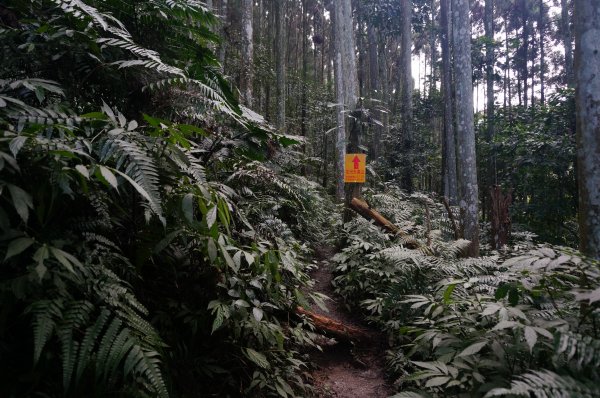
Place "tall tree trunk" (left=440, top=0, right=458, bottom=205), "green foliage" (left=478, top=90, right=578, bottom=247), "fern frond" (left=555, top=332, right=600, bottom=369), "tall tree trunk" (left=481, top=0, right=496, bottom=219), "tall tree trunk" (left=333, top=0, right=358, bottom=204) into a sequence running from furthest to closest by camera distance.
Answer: "tall tree trunk" (left=481, top=0, right=496, bottom=219) → "tall tree trunk" (left=440, top=0, right=458, bottom=205) → "tall tree trunk" (left=333, top=0, right=358, bottom=204) → "green foliage" (left=478, top=90, right=578, bottom=247) → "fern frond" (left=555, top=332, right=600, bottom=369)

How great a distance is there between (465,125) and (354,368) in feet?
19.6

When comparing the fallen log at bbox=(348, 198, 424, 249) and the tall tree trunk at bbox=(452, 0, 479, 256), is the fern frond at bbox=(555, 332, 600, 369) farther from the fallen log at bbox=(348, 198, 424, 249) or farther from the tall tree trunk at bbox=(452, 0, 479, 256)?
the tall tree trunk at bbox=(452, 0, 479, 256)

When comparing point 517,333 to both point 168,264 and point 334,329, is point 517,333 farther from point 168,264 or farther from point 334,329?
point 334,329

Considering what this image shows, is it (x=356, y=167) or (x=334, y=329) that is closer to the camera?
(x=334, y=329)

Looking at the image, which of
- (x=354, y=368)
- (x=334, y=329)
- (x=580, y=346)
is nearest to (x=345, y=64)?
(x=334, y=329)

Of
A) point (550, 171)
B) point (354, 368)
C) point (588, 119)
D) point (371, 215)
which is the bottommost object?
point (354, 368)

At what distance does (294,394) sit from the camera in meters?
2.79

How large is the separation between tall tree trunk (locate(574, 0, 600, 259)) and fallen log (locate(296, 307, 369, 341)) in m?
2.45

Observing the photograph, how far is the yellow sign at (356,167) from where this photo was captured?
21.7 feet

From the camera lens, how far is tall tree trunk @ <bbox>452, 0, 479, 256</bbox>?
7.44m

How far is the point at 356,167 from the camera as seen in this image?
668cm

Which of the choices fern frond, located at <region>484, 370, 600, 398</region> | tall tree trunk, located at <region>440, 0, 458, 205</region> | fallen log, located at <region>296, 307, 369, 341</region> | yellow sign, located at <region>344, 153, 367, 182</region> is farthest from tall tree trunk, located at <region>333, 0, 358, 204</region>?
fern frond, located at <region>484, 370, 600, 398</region>

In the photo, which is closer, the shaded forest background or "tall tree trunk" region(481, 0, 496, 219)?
the shaded forest background

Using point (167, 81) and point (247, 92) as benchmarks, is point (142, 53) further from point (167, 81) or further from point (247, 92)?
point (247, 92)
